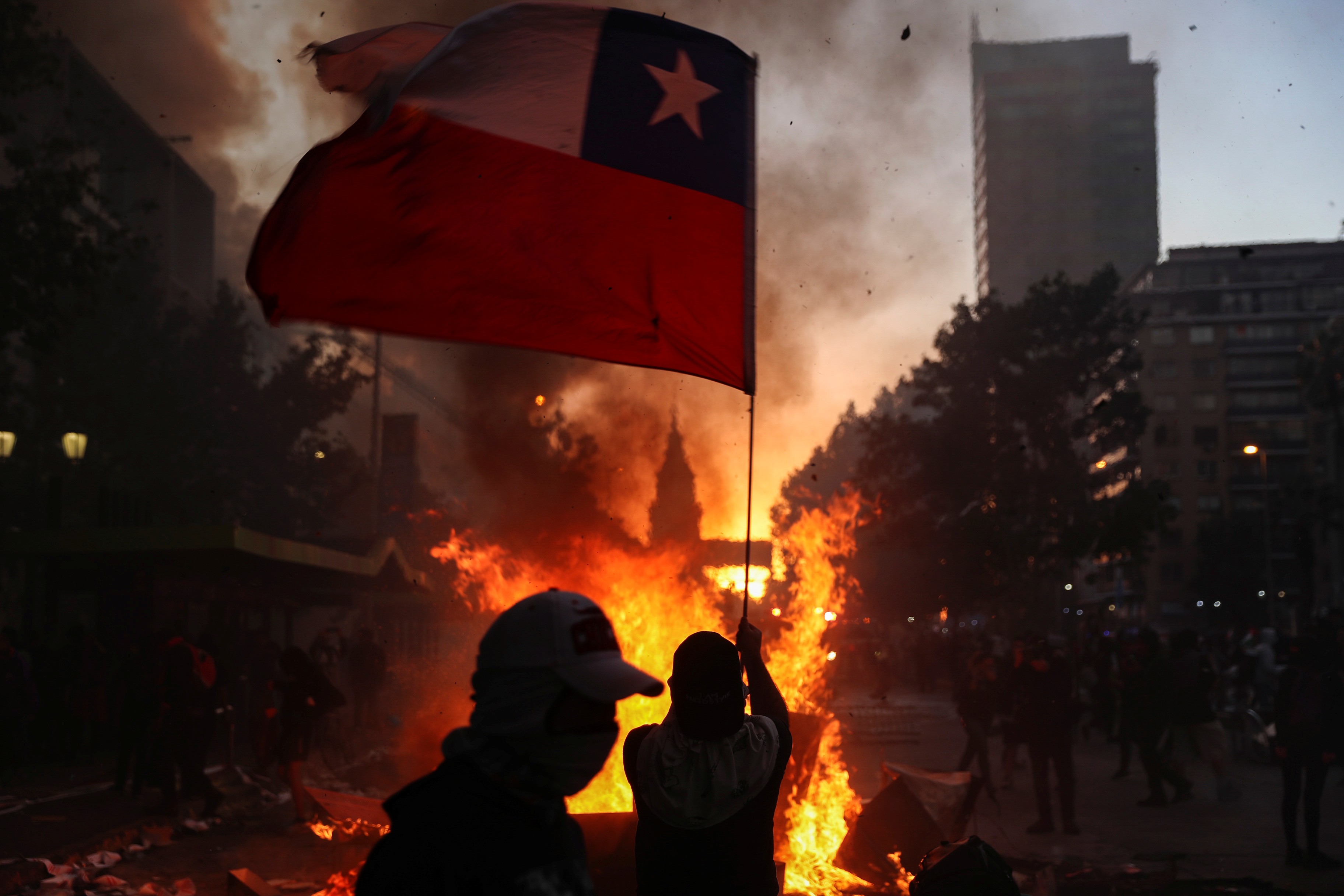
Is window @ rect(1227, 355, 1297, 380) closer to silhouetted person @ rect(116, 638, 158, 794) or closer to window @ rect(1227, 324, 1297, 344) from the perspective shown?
window @ rect(1227, 324, 1297, 344)

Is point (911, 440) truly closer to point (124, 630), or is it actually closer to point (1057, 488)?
point (1057, 488)

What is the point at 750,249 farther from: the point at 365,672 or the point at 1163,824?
the point at 365,672

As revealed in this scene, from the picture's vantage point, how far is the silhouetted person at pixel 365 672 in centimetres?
1797

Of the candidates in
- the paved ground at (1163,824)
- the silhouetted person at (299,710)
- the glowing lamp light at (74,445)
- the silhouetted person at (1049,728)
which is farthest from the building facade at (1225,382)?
the silhouetted person at (299,710)

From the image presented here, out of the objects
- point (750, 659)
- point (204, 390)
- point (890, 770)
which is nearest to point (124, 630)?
point (890, 770)

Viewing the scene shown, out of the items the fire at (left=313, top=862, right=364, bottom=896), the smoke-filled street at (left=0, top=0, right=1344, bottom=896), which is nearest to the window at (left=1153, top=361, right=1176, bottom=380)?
the smoke-filled street at (left=0, top=0, right=1344, bottom=896)

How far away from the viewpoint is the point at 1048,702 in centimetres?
1078

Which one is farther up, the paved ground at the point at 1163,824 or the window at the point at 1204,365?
the window at the point at 1204,365

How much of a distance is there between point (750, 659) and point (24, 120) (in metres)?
17.8

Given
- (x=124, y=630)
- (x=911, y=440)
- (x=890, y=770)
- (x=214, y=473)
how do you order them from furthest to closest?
(x=911, y=440) → (x=214, y=473) → (x=124, y=630) → (x=890, y=770)

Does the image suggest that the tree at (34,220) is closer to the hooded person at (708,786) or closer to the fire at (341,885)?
the fire at (341,885)

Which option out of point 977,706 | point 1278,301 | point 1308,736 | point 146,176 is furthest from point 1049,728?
point 1278,301

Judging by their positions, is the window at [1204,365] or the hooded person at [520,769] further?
the window at [1204,365]

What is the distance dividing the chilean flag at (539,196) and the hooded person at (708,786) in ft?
6.31
